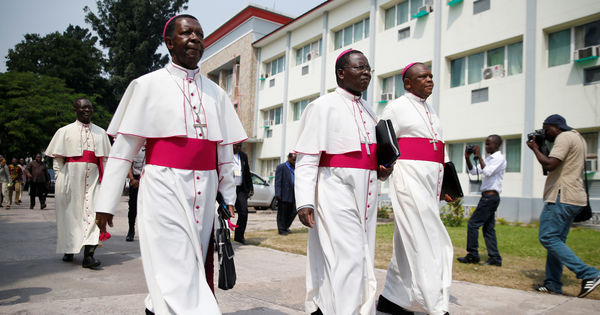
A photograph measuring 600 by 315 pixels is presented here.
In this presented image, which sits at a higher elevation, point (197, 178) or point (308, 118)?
point (308, 118)

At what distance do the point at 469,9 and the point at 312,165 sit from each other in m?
14.7

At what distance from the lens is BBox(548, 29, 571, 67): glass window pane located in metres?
13.3

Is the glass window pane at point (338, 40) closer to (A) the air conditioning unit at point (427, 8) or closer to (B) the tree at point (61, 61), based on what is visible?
(A) the air conditioning unit at point (427, 8)

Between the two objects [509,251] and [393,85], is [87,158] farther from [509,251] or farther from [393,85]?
[393,85]

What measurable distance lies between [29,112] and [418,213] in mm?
30388

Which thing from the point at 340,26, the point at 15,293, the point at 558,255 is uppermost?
the point at 340,26

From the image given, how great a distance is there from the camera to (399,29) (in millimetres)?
18828

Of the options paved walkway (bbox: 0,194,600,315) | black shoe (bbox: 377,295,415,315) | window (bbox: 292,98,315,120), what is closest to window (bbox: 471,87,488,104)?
paved walkway (bbox: 0,194,600,315)

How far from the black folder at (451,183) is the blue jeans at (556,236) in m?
1.49

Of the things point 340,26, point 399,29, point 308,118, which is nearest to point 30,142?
point 340,26

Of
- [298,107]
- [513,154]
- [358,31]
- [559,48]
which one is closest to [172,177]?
[513,154]

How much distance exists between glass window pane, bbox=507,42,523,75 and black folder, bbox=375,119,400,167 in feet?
41.6

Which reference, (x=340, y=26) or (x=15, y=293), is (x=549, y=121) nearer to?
(x=15, y=293)

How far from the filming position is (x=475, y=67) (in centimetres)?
1584
